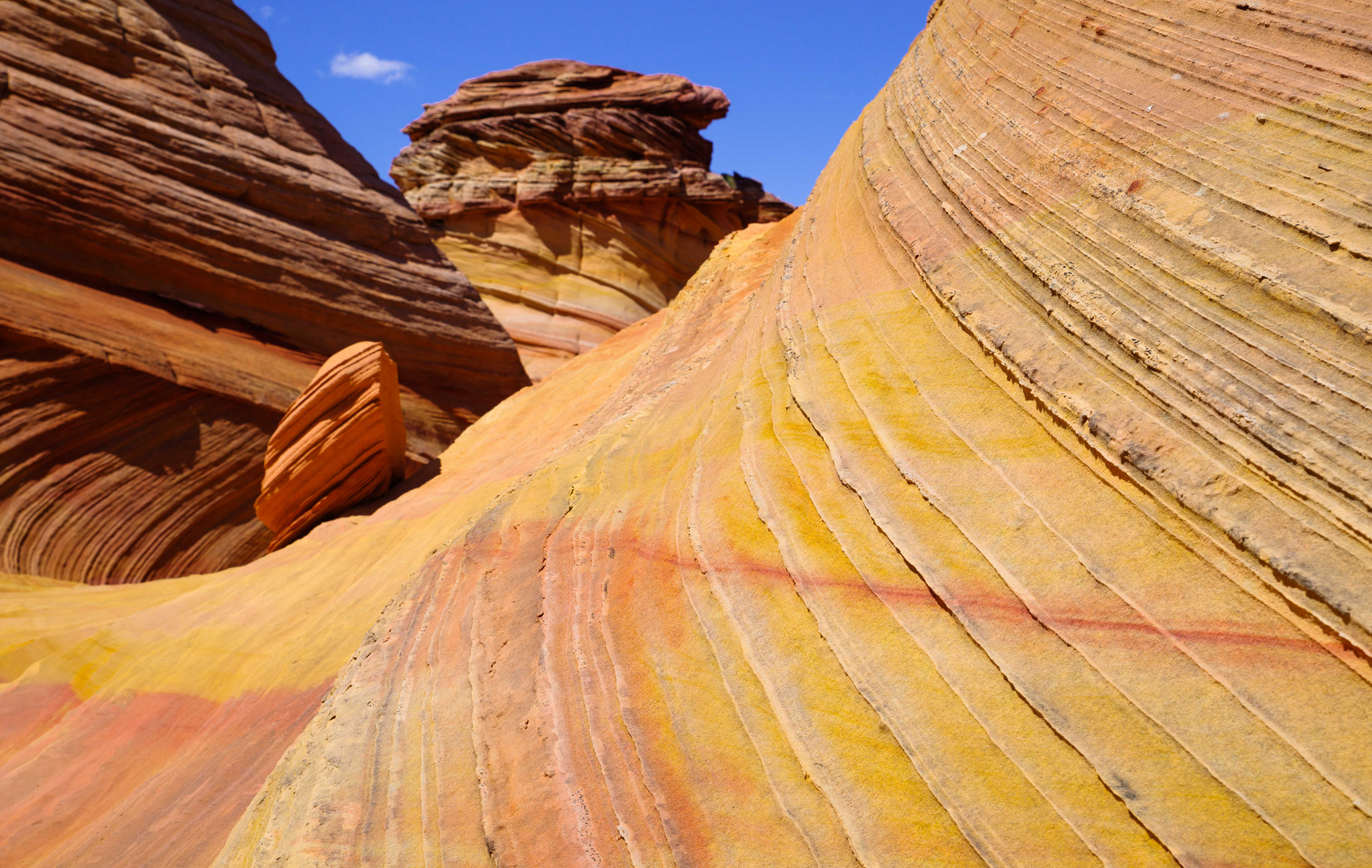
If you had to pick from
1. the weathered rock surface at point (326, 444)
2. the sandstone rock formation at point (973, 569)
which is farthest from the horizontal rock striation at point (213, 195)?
the sandstone rock formation at point (973, 569)

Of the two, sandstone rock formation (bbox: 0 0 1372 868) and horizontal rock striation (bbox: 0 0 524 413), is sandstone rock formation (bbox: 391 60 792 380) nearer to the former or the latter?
horizontal rock striation (bbox: 0 0 524 413)

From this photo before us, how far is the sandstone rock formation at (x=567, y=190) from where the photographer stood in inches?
658

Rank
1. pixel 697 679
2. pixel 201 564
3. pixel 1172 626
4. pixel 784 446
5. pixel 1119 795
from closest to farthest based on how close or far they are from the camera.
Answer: pixel 1119 795 → pixel 1172 626 → pixel 697 679 → pixel 784 446 → pixel 201 564

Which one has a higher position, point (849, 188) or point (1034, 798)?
point (849, 188)

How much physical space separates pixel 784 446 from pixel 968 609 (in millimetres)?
740

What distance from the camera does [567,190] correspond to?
1705 centimetres

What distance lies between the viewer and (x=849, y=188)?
137 inches

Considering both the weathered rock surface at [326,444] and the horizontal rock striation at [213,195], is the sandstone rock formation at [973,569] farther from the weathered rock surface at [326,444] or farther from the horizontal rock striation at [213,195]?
the horizontal rock striation at [213,195]

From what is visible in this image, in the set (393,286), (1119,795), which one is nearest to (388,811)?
(1119,795)

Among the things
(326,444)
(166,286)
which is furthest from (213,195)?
(326,444)

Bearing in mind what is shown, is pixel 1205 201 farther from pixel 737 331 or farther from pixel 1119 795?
pixel 737 331

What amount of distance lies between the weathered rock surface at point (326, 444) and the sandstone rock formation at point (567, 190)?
9995 millimetres

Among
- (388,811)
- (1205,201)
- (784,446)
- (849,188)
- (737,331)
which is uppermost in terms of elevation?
(849,188)

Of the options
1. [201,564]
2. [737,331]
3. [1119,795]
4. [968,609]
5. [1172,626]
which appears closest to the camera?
[1119,795]
